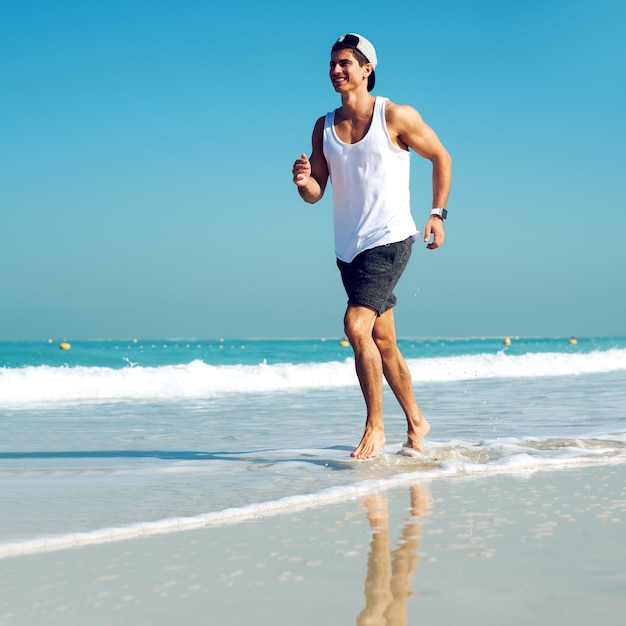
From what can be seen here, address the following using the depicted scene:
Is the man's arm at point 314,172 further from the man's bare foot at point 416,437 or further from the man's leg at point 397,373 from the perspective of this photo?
the man's bare foot at point 416,437

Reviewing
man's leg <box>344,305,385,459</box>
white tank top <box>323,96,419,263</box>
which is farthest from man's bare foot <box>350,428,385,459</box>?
white tank top <box>323,96,419,263</box>

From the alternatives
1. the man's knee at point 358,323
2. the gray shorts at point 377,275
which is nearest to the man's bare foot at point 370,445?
the man's knee at point 358,323

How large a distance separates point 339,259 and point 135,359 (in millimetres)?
23278

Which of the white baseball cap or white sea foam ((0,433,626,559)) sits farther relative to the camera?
the white baseball cap

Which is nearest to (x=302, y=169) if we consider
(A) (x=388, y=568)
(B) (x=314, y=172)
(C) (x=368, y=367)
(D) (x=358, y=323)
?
(B) (x=314, y=172)

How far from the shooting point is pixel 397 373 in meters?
4.70

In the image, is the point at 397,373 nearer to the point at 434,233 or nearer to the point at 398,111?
the point at 434,233

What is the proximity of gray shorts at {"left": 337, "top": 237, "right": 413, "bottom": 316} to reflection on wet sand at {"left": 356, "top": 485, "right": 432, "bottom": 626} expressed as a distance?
1.47 metres

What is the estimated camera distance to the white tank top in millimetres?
4449

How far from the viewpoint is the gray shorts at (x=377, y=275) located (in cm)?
438

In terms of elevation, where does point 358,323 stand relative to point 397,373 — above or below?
above

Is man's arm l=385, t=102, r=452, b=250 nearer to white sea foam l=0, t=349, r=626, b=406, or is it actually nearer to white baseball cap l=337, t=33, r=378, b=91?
white baseball cap l=337, t=33, r=378, b=91

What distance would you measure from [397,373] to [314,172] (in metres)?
1.20

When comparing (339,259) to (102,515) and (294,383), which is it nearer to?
(102,515)
